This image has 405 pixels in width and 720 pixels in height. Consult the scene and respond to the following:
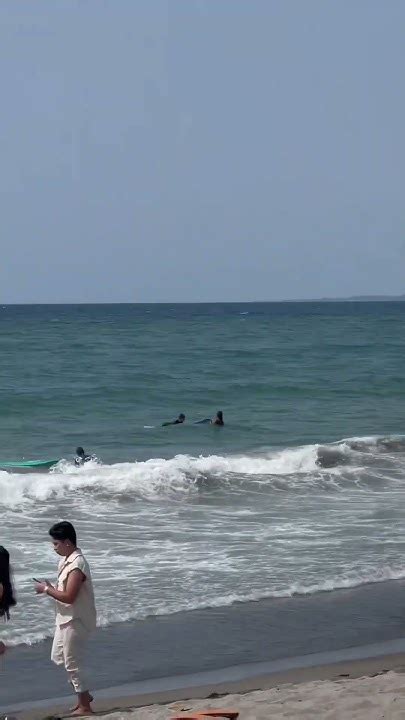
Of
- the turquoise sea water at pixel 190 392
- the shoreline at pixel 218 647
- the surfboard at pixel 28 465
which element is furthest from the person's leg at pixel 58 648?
the turquoise sea water at pixel 190 392

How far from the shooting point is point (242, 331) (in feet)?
227

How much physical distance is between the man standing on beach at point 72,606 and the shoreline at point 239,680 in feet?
1.20

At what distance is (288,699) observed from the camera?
26.1ft

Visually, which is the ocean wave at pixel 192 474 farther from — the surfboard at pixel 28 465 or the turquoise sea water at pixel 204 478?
the surfboard at pixel 28 465

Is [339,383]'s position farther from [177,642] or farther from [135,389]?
[177,642]

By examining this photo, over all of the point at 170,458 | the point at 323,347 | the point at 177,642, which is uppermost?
the point at 323,347

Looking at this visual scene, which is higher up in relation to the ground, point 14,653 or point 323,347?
point 323,347

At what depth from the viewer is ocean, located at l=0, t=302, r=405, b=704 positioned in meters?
11.4

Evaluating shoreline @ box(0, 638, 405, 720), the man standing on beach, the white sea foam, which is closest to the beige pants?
the man standing on beach

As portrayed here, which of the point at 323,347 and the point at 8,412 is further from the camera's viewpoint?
the point at 323,347

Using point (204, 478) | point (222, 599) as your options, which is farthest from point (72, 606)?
point (204, 478)

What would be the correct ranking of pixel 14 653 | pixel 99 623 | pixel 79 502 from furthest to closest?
pixel 79 502 → pixel 99 623 → pixel 14 653

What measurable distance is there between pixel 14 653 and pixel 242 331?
6028cm

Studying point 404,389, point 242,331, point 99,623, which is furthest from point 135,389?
point 242,331
